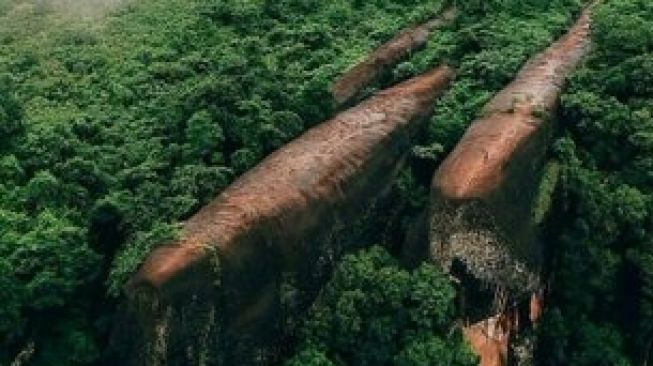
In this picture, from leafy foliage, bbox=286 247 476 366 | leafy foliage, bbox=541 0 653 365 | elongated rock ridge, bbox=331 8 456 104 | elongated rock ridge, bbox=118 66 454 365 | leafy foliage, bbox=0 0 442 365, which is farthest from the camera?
elongated rock ridge, bbox=331 8 456 104

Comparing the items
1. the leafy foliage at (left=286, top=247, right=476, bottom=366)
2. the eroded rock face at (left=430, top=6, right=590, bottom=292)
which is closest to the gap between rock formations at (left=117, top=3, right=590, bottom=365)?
the eroded rock face at (left=430, top=6, right=590, bottom=292)

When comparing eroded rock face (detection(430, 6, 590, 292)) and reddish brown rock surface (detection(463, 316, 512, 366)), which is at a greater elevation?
eroded rock face (detection(430, 6, 590, 292))

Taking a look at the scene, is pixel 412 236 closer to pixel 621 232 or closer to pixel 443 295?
pixel 443 295

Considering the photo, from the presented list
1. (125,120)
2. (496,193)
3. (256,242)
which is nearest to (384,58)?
(125,120)

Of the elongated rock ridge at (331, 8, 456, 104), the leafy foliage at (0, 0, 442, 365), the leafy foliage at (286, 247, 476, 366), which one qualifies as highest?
the leafy foliage at (0, 0, 442, 365)

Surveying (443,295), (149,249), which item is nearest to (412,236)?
(443,295)

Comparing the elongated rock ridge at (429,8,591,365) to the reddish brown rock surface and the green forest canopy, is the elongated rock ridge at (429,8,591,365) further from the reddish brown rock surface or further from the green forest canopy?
the green forest canopy

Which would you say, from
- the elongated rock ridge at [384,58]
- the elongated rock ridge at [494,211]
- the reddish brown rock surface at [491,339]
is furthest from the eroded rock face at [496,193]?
the elongated rock ridge at [384,58]
